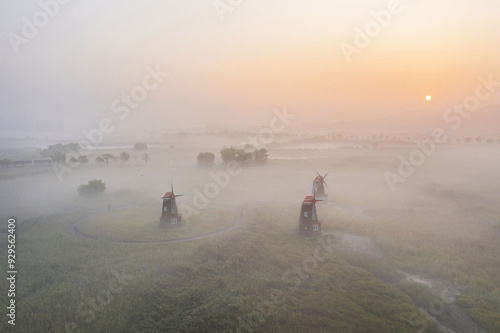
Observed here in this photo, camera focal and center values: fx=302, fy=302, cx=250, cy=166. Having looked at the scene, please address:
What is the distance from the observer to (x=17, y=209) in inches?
2016

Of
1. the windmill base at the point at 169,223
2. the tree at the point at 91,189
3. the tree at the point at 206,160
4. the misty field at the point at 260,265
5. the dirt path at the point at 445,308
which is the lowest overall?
the dirt path at the point at 445,308

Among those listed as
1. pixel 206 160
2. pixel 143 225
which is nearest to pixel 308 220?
pixel 143 225

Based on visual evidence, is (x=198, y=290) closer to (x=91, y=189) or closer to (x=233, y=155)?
(x=91, y=189)

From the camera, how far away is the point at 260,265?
3181 cm

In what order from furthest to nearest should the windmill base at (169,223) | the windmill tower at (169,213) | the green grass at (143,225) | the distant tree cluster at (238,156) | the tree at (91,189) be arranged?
the distant tree cluster at (238,156) → the tree at (91,189) → the windmill base at (169,223) → the windmill tower at (169,213) → the green grass at (143,225)

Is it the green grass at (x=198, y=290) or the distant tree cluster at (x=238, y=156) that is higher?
the distant tree cluster at (x=238, y=156)

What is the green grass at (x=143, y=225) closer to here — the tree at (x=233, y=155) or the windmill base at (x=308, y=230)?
the windmill base at (x=308, y=230)

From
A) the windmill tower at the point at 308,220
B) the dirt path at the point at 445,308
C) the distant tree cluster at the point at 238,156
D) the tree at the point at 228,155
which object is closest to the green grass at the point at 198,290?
the dirt path at the point at 445,308

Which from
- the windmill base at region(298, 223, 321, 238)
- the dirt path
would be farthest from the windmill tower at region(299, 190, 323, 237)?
the dirt path

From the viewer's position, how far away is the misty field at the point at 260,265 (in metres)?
23.5

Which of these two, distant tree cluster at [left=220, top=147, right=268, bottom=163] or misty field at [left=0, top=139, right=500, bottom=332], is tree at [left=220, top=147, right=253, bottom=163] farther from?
misty field at [left=0, top=139, right=500, bottom=332]

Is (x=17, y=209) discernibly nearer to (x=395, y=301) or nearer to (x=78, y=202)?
(x=78, y=202)

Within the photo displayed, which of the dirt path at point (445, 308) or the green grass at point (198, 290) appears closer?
the green grass at point (198, 290)

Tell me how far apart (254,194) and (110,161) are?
7138 cm
